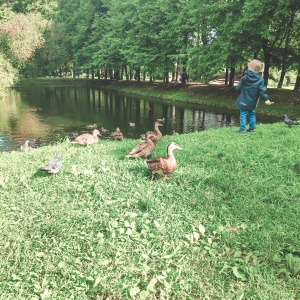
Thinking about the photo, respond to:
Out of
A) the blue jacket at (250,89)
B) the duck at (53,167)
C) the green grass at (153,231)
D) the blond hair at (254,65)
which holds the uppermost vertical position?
the blond hair at (254,65)

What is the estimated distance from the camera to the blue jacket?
764 cm

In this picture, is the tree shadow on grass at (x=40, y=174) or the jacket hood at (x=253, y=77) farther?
the jacket hood at (x=253, y=77)

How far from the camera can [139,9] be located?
35281 millimetres

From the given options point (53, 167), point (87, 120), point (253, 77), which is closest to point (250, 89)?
point (253, 77)

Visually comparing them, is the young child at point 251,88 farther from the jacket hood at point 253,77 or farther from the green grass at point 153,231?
the green grass at point 153,231

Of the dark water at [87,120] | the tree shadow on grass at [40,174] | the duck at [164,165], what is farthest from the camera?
the dark water at [87,120]

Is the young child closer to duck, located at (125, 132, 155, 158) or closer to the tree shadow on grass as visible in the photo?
duck, located at (125, 132, 155, 158)

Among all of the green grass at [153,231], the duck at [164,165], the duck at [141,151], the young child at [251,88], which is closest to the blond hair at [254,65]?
the young child at [251,88]

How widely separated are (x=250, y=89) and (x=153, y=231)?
568 cm

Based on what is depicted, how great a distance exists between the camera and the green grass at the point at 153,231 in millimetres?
3176

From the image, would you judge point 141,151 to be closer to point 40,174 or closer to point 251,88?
point 40,174

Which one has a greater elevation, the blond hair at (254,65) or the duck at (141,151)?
the blond hair at (254,65)

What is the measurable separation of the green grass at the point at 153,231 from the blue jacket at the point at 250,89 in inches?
89.6

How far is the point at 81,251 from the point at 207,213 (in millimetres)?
2103
